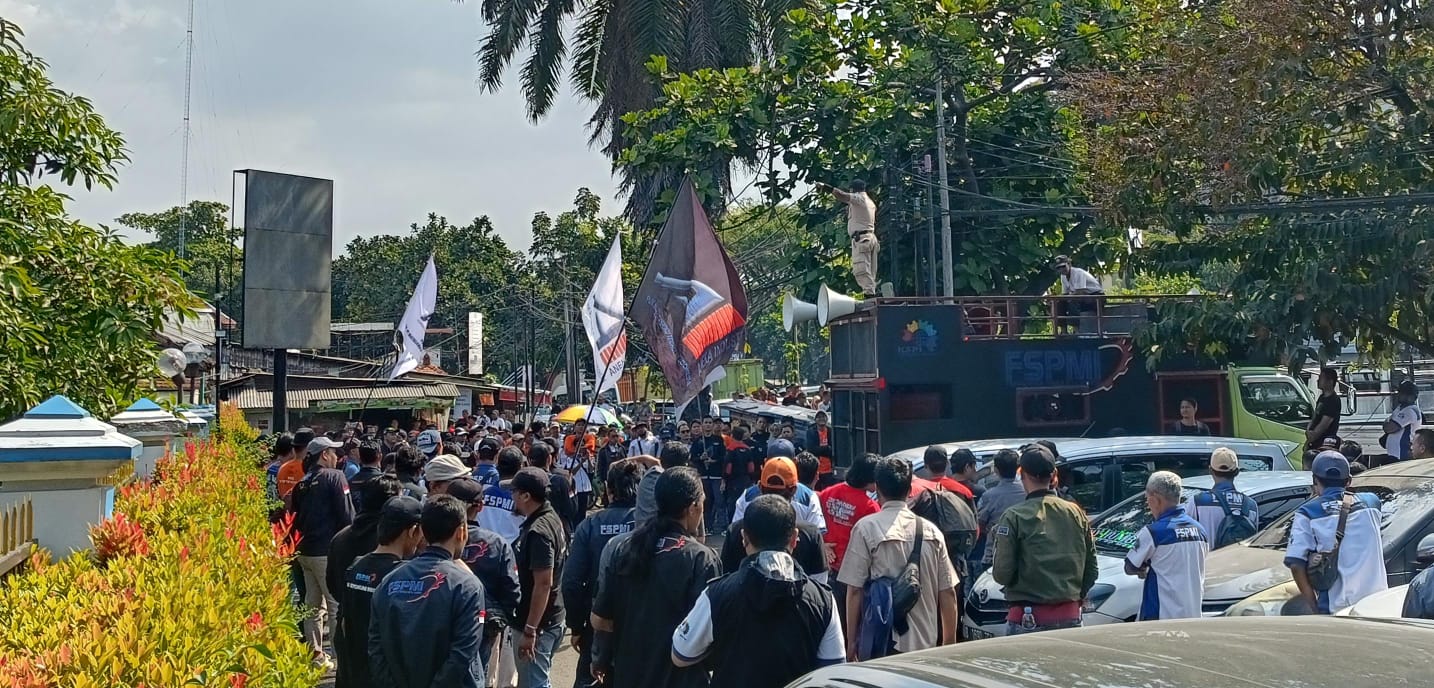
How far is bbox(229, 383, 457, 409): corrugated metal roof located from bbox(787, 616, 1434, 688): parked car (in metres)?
28.6

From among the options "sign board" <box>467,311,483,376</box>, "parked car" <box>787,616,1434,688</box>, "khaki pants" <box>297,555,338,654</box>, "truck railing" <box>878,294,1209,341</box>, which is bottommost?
"khaki pants" <box>297,555,338,654</box>

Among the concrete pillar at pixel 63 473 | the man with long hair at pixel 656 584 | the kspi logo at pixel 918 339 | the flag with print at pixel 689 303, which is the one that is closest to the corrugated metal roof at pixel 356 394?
the kspi logo at pixel 918 339

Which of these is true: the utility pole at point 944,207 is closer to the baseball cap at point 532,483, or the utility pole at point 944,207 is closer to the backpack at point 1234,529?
the backpack at point 1234,529

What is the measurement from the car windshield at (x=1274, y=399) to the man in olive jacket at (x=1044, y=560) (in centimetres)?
1062

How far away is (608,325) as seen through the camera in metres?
12.9

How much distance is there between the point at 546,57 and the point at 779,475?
21.7 meters

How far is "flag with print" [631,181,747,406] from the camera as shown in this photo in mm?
10219

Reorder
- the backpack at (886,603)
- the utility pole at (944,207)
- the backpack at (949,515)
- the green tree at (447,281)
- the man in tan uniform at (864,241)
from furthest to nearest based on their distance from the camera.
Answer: the green tree at (447,281) → the utility pole at (944,207) → the man in tan uniform at (864,241) → the backpack at (949,515) → the backpack at (886,603)

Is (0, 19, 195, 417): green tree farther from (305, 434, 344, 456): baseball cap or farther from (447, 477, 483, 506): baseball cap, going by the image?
(447, 477, 483, 506): baseball cap

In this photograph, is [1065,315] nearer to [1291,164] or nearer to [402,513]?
[1291,164]

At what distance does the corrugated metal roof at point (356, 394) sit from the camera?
1225 inches

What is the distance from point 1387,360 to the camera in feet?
47.5

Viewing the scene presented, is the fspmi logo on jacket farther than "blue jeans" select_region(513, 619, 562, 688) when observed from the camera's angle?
No

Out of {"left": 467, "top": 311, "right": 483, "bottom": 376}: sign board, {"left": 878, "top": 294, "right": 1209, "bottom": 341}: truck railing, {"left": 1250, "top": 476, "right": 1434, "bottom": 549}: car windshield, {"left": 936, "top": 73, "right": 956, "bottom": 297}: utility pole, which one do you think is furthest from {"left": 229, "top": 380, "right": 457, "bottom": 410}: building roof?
{"left": 1250, "top": 476, "right": 1434, "bottom": 549}: car windshield
